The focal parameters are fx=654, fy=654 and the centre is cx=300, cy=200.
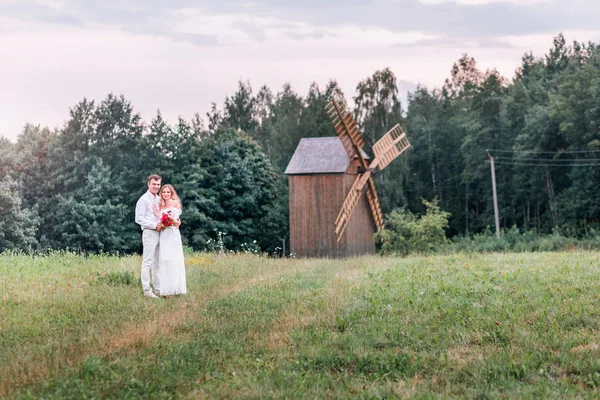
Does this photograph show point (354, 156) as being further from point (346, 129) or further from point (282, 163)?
point (282, 163)

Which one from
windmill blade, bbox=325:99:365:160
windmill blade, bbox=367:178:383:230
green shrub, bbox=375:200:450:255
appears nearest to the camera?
green shrub, bbox=375:200:450:255

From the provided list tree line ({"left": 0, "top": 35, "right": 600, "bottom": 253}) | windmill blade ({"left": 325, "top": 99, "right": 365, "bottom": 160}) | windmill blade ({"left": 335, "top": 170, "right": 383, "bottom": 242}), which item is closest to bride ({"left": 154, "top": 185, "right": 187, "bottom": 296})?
windmill blade ({"left": 335, "top": 170, "right": 383, "bottom": 242})

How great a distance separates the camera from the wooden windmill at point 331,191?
34.5 meters

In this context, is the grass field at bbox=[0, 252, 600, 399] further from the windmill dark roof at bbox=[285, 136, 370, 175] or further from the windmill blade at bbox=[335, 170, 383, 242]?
the windmill dark roof at bbox=[285, 136, 370, 175]

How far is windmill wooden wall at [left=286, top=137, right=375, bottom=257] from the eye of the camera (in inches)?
1362

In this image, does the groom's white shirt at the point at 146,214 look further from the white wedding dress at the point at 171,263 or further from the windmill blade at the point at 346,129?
the windmill blade at the point at 346,129

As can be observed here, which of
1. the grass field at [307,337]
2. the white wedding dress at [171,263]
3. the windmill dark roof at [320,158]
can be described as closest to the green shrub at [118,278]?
the grass field at [307,337]

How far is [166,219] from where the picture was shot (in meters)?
11.9

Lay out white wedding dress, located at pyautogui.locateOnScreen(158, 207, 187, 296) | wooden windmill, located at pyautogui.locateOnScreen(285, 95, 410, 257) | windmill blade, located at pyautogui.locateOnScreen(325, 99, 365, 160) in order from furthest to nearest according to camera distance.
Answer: wooden windmill, located at pyautogui.locateOnScreen(285, 95, 410, 257) < windmill blade, located at pyautogui.locateOnScreen(325, 99, 365, 160) < white wedding dress, located at pyautogui.locateOnScreen(158, 207, 187, 296)

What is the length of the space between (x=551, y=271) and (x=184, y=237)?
29.9 metres

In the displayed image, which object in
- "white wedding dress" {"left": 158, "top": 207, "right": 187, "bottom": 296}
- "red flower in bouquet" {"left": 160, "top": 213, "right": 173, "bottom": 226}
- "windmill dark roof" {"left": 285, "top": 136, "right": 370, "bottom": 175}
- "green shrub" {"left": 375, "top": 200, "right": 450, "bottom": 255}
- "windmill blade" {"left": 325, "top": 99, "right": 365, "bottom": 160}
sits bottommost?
"green shrub" {"left": 375, "top": 200, "right": 450, "bottom": 255}

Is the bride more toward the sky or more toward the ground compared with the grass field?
more toward the sky

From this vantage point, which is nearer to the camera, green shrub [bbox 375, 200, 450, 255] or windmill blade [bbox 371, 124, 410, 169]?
green shrub [bbox 375, 200, 450, 255]

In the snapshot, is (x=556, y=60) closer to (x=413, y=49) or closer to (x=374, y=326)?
(x=413, y=49)
